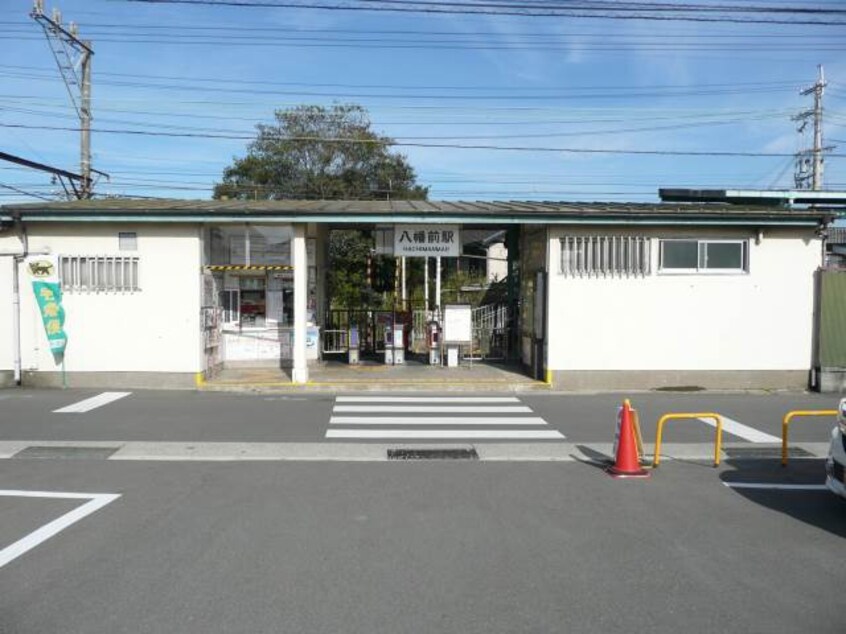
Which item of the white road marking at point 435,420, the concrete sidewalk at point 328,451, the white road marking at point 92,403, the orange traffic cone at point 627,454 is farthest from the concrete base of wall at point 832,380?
the white road marking at point 92,403

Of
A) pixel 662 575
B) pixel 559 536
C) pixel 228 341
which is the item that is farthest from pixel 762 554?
pixel 228 341

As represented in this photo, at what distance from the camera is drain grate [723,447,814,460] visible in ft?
33.5

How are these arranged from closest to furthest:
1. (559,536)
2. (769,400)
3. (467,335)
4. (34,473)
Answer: (559,536), (34,473), (769,400), (467,335)

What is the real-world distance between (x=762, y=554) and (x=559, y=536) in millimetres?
1628

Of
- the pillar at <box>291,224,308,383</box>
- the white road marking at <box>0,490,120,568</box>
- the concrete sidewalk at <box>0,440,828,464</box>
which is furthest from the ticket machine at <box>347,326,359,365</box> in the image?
the white road marking at <box>0,490,120,568</box>

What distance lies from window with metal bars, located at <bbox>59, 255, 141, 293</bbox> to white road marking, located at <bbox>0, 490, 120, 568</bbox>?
856 cm

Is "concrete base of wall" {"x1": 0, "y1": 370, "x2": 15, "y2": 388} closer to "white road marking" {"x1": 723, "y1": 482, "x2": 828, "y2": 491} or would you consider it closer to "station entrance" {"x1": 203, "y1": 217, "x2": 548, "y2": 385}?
"station entrance" {"x1": 203, "y1": 217, "x2": 548, "y2": 385}

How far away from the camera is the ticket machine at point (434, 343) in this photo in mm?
19344

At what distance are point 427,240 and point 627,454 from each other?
9.54 m

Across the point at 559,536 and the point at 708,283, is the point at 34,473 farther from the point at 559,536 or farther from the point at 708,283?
the point at 708,283

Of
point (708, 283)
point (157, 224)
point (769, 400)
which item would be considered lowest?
point (769, 400)

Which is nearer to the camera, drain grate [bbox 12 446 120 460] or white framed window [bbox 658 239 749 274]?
drain grate [bbox 12 446 120 460]

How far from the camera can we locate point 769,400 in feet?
49.1

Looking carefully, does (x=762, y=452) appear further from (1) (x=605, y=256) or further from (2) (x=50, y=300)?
(2) (x=50, y=300)
